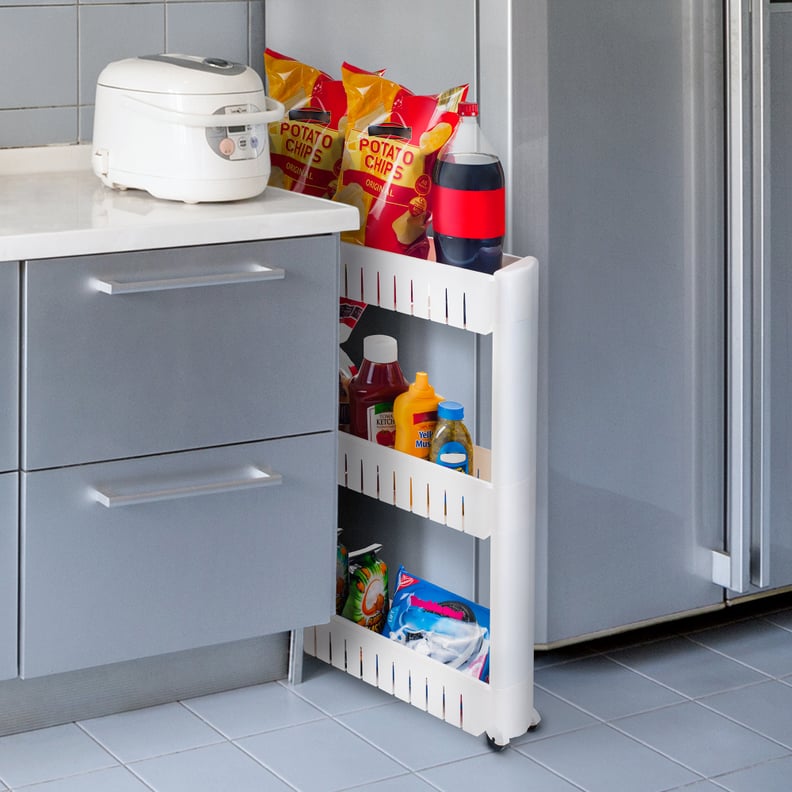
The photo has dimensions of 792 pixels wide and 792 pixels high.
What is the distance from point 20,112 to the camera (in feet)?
7.84

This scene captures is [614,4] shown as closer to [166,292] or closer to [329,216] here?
[329,216]

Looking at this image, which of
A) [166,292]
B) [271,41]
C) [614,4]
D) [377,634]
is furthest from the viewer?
[271,41]

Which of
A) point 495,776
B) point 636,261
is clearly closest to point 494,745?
point 495,776

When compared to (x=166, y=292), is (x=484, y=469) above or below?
below

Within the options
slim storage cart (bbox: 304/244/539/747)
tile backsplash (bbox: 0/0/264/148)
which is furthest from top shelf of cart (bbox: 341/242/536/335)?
tile backsplash (bbox: 0/0/264/148)

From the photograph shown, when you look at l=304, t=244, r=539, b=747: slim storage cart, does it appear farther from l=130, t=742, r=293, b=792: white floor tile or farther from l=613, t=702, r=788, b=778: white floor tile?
l=130, t=742, r=293, b=792: white floor tile

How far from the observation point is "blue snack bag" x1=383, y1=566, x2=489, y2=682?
85.8 inches

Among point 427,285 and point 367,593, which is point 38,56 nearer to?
point 427,285

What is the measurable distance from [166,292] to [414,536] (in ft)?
2.21

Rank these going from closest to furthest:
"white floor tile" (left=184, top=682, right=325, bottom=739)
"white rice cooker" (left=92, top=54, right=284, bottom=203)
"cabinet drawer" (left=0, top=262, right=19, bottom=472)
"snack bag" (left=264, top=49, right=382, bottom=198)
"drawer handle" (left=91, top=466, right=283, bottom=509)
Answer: "cabinet drawer" (left=0, top=262, right=19, bottom=472) → "drawer handle" (left=91, top=466, right=283, bottom=509) → "white rice cooker" (left=92, top=54, right=284, bottom=203) → "white floor tile" (left=184, top=682, right=325, bottom=739) → "snack bag" (left=264, top=49, right=382, bottom=198)

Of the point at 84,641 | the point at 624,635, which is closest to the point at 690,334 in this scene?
the point at 624,635

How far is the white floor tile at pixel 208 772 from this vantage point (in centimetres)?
201

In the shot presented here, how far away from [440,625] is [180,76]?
919 mm

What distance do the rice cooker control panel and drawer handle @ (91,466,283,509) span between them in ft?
1.53
